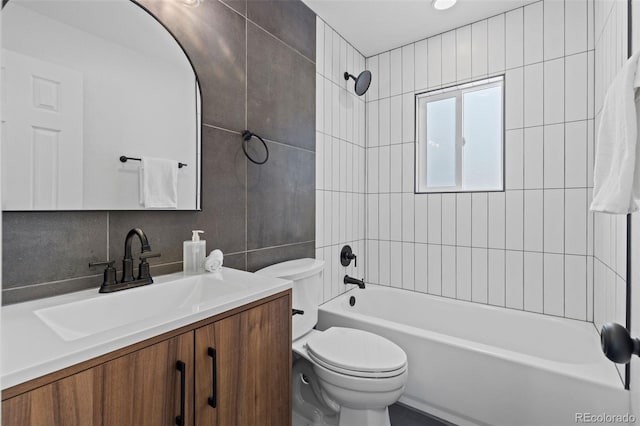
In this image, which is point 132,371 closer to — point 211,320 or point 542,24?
point 211,320

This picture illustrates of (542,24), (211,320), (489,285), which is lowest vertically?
(489,285)

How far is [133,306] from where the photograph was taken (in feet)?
3.66

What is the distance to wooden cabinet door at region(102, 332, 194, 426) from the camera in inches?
30.1

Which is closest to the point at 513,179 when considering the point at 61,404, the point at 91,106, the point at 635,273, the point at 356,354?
the point at 635,273

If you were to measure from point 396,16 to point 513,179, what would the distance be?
1.34m

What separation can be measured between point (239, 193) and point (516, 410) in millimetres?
1661

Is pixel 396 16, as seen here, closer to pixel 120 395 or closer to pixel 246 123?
pixel 246 123

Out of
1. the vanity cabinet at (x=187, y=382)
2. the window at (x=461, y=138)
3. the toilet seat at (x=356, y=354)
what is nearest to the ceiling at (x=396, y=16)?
the window at (x=461, y=138)

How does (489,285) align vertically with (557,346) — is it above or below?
above

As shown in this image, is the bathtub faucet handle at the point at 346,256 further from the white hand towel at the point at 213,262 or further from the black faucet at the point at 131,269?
the black faucet at the point at 131,269

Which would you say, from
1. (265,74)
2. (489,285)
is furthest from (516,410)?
(265,74)

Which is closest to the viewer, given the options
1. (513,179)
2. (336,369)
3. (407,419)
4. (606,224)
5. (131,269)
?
(131,269)

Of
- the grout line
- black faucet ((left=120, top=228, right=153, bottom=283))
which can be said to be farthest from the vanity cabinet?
the grout line

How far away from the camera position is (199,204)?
147cm
